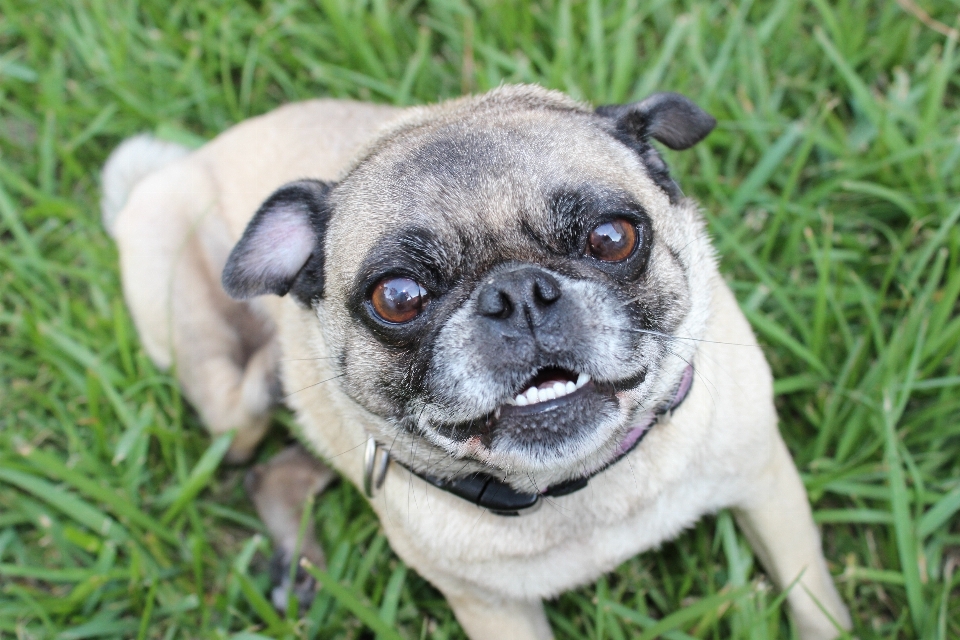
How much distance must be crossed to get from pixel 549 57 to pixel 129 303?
9.94 ft

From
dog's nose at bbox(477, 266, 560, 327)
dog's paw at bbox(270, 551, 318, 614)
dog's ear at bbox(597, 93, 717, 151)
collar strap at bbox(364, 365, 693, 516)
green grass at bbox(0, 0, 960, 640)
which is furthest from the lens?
dog's paw at bbox(270, 551, 318, 614)

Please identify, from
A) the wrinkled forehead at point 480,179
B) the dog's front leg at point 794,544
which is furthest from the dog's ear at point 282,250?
the dog's front leg at point 794,544

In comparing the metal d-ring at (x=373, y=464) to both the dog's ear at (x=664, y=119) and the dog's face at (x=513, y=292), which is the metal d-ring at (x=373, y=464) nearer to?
the dog's face at (x=513, y=292)

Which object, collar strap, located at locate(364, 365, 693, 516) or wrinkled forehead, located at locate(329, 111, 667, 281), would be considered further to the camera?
collar strap, located at locate(364, 365, 693, 516)

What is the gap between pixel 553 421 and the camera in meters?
2.55

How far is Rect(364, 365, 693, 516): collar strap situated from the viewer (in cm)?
295

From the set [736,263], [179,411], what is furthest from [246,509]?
[736,263]

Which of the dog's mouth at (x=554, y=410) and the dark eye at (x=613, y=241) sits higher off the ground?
the dark eye at (x=613, y=241)

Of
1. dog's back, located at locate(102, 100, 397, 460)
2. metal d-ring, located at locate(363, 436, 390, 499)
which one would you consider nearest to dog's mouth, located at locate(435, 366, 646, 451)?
metal d-ring, located at locate(363, 436, 390, 499)

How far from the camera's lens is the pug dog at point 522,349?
2557mm

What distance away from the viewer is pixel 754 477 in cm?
326

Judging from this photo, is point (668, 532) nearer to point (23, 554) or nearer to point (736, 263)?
point (736, 263)

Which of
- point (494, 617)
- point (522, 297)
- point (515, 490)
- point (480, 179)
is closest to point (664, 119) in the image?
point (480, 179)

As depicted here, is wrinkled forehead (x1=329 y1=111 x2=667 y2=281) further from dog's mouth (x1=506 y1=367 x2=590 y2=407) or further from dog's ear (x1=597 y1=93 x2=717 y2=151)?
dog's mouth (x1=506 y1=367 x2=590 y2=407)
